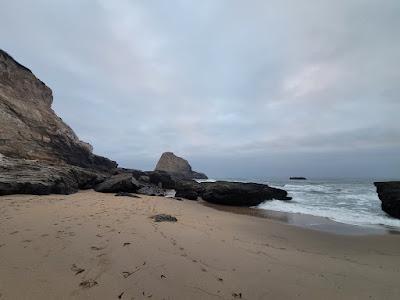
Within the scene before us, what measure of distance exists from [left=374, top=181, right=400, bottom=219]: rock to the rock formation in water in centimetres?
1942

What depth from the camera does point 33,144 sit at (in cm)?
2272

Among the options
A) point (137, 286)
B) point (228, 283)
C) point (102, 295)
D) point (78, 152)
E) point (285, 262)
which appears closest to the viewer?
point (102, 295)

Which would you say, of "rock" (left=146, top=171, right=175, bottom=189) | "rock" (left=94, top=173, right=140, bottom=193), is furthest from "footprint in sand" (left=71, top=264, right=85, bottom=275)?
"rock" (left=146, top=171, right=175, bottom=189)

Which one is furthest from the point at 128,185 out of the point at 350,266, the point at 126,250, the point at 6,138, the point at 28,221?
the point at 350,266

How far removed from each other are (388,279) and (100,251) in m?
5.82

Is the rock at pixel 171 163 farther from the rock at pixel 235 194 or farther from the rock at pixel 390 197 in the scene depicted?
the rock at pixel 390 197

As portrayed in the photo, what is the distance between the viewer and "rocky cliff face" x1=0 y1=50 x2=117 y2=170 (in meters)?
20.9

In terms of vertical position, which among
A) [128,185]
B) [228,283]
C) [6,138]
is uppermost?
[6,138]

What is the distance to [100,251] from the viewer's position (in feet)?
16.2

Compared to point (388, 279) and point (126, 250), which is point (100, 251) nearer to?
point (126, 250)

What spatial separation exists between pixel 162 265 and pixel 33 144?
23.3m

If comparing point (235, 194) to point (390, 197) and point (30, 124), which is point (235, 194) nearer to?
point (390, 197)

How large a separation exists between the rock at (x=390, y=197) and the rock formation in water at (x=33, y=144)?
63.7ft

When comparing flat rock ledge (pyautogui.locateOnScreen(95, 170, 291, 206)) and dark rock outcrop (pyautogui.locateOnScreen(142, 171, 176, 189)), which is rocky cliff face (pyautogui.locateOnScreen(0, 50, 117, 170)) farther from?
dark rock outcrop (pyautogui.locateOnScreen(142, 171, 176, 189))
